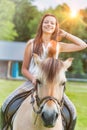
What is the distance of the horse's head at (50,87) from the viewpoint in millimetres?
1366

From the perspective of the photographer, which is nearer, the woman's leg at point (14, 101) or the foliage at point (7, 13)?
the woman's leg at point (14, 101)

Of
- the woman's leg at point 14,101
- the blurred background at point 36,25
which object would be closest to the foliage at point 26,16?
the blurred background at point 36,25

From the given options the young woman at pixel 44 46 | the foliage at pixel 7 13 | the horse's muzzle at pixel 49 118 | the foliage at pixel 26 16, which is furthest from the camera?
the foliage at pixel 26 16

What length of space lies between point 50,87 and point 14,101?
0.44 metres

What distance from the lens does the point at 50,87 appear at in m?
1.39

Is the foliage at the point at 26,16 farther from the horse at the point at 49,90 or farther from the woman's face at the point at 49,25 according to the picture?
the horse at the point at 49,90

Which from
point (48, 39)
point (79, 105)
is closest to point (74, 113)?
point (48, 39)

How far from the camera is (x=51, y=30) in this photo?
172 centimetres

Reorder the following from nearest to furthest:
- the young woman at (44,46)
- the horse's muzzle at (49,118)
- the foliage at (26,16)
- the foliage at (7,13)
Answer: the horse's muzzle at (49,118), the young woman at (44,46), the foliage at (7,13), the foliage at (26,16)

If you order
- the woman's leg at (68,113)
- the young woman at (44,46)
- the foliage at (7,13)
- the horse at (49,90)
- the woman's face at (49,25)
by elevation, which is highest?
the foliage at (7,13)

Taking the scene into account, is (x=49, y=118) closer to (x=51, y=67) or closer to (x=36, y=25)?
(x=51, y=67)

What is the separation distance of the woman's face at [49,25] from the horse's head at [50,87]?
0.32 m

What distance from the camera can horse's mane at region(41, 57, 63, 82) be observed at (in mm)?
1394

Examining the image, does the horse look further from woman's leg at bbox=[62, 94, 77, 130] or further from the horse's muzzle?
woman's leg at bbox=[62, 94, 77, 130]
